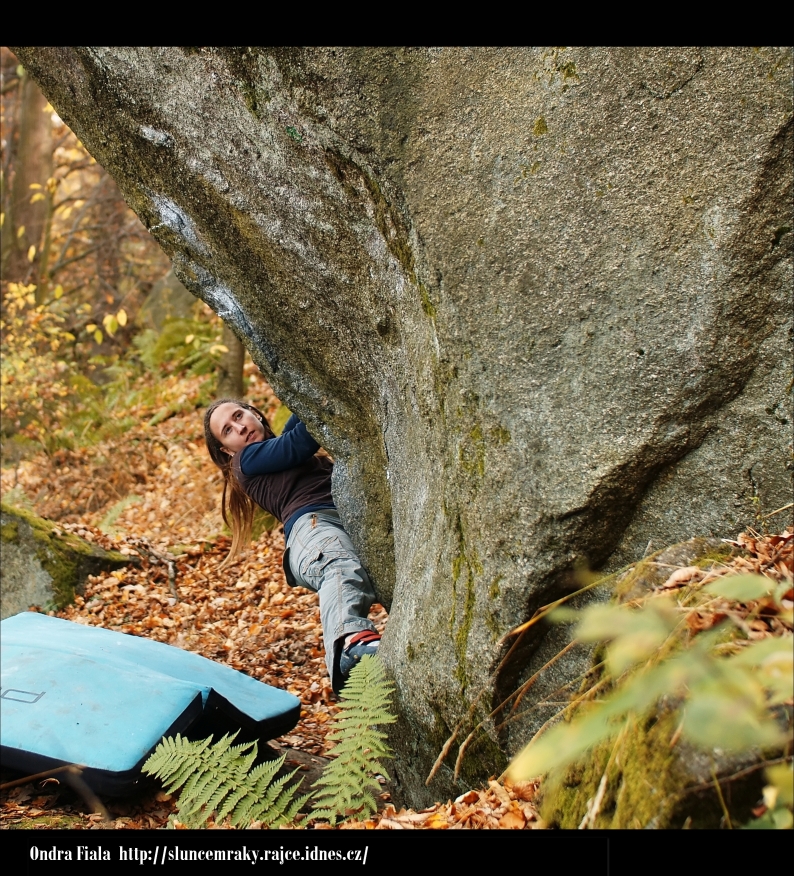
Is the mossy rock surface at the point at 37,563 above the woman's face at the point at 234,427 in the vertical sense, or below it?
below

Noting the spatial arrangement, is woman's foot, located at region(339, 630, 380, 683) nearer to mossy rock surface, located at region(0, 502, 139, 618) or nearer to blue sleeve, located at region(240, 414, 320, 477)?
blue sleeve, located at region(240, 414, 320, 477)

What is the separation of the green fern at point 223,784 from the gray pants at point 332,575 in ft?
3.34

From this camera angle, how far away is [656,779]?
179 cm

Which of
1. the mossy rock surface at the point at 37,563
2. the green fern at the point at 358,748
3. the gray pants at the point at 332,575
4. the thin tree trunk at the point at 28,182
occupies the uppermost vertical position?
Answer: the thin tree trunk at the point at 28,182

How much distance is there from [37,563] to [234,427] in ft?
9.92

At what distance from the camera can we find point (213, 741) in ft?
13.7

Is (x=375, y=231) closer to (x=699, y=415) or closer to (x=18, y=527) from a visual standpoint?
(x=699, y=415)

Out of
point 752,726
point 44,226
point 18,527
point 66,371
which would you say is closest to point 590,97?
point 752,726

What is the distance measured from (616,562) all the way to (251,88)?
2.82 metres

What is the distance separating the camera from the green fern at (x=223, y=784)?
3.20 metres

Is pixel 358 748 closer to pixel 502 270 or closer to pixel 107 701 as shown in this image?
pixel 107 701

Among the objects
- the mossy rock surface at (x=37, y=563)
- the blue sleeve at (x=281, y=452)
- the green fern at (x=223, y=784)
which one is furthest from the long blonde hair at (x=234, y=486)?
the green fern at (x=223, y=784)

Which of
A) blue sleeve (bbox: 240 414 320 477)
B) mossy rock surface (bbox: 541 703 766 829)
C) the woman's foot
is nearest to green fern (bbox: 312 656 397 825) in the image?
the woman's foot

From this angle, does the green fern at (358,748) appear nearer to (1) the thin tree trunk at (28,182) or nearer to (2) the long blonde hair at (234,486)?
(2) the long blonde hair at (234,486)
